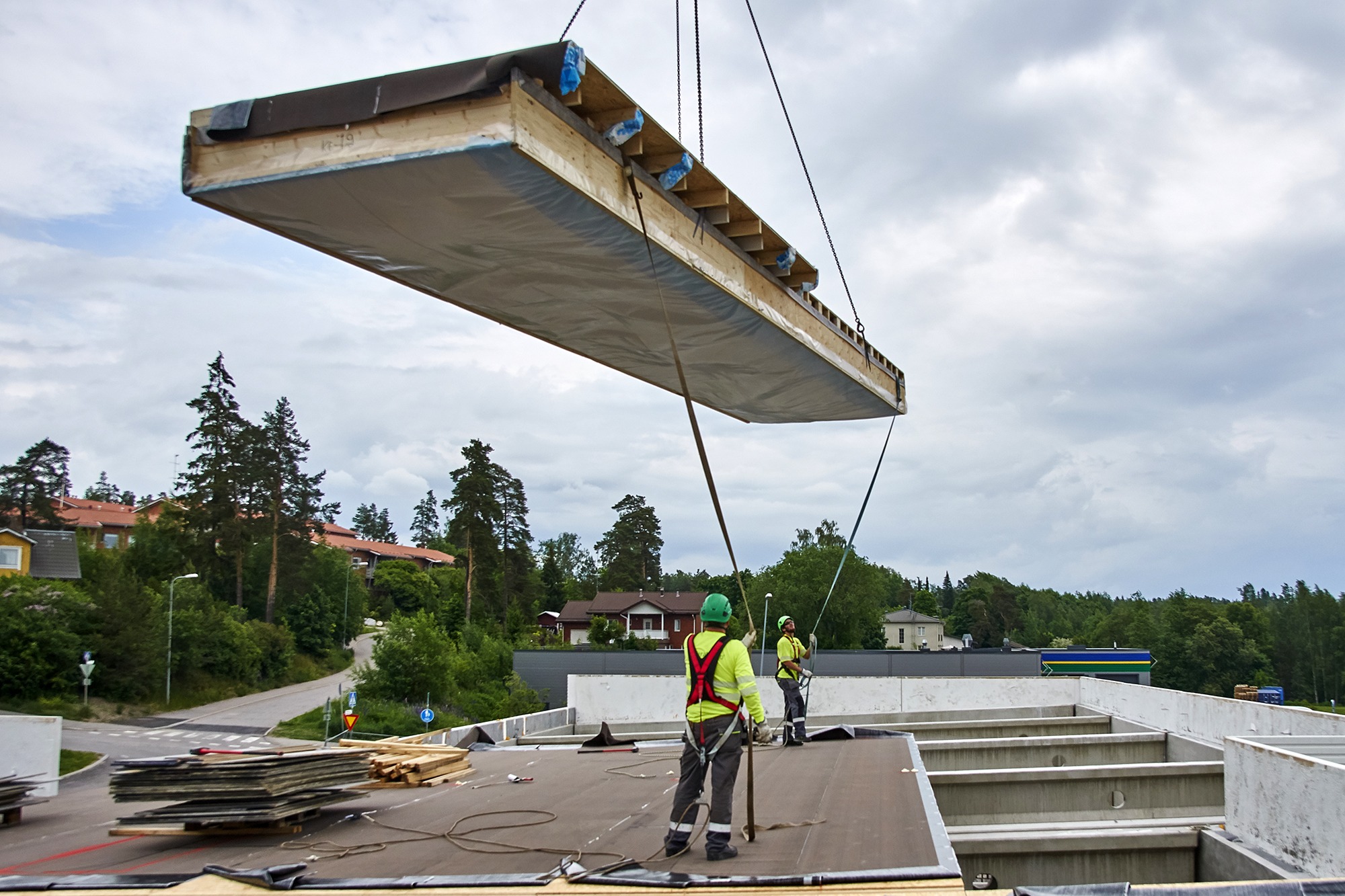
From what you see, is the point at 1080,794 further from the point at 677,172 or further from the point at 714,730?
the point at 677,172

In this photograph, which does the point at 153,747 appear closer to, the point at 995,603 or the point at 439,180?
the point at 439,180

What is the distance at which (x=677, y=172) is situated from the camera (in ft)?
26.4

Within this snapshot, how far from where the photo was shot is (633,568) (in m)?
104

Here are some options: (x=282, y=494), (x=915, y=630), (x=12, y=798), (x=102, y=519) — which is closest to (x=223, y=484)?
(x=282, y=494)

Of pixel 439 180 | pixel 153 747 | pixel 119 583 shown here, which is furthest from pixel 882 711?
pixel 119 583

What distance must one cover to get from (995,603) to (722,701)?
5612 inches

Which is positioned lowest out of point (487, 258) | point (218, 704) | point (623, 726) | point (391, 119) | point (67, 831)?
point (218, 704)

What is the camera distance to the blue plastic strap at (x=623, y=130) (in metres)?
7.32

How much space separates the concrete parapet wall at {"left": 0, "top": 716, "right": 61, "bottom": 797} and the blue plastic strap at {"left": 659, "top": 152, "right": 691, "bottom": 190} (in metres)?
9.63

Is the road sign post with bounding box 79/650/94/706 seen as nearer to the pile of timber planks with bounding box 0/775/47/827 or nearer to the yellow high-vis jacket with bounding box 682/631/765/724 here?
the pile of timber planks with bounding box 0/775/47/827

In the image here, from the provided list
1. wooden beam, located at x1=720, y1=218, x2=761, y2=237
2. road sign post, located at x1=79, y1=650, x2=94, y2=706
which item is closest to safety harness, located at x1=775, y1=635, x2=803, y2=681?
wooden beam, located at x1=720, y1=218, x2=761, y2=237

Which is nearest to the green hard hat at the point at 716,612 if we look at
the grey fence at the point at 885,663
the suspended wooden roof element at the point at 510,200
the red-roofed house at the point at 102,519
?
the suspended wooden roof element at the point at 510,200

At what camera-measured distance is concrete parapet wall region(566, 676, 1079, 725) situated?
26.4 meters

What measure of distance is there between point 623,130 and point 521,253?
126cm
